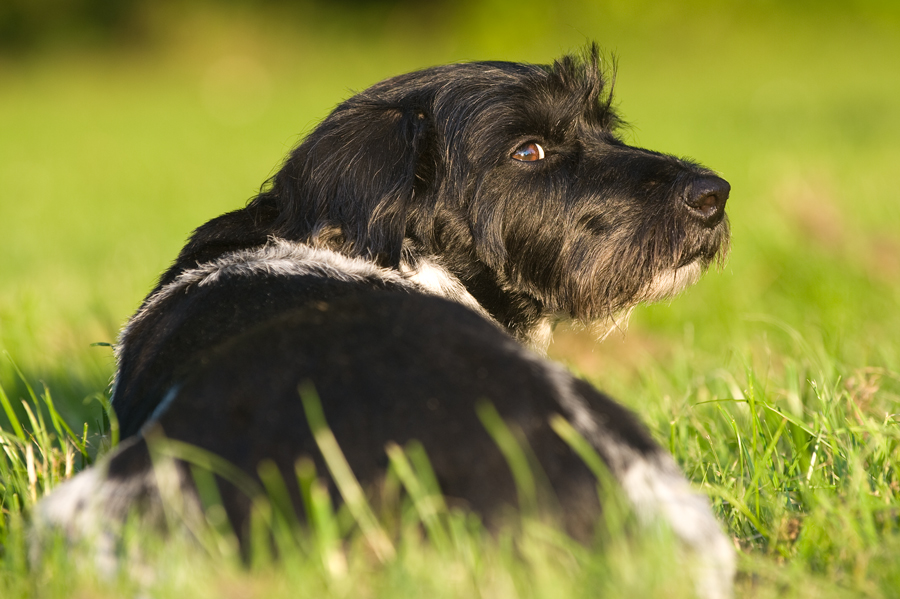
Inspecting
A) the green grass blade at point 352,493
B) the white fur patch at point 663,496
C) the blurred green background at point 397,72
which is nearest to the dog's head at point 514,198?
the blurred green background at point 397,72

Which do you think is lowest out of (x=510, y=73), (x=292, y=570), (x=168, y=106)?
(x=168, y=106)

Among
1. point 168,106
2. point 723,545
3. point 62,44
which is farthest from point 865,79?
point 62,44

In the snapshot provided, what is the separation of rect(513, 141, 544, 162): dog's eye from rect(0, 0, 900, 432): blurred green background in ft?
2.89

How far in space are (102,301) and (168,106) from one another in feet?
63.8

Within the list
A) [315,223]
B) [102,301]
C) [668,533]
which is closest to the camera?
[668,533]

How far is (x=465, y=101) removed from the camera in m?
3.20

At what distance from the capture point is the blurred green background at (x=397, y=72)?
5184 millimetres

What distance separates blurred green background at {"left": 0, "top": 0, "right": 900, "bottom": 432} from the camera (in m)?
5.18

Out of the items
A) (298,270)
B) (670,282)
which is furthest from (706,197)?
(298,270)

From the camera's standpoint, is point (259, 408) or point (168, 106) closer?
point (259, 408)

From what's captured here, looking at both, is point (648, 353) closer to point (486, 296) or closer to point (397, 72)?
point (486, 296)

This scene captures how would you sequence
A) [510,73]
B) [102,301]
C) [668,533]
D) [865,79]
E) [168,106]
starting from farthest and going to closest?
[168,106] → [865,79] → [102,301] → [510,73] → [668,533]

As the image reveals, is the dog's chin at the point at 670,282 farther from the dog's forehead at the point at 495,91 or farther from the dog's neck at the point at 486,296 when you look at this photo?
the dog's forehead at the point at 495,91

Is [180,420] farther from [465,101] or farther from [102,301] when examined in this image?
[102,301]
